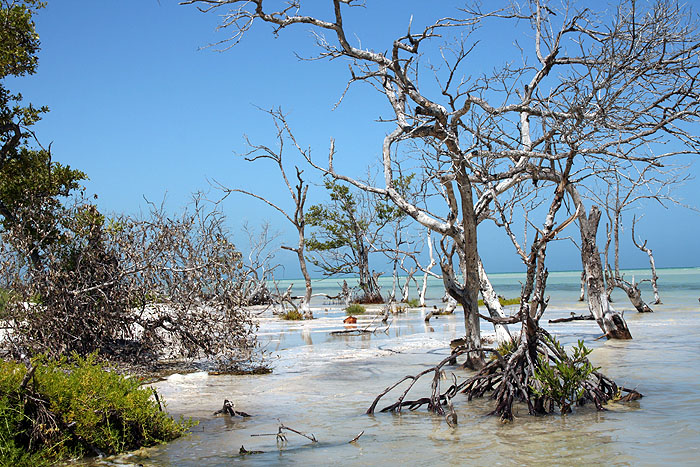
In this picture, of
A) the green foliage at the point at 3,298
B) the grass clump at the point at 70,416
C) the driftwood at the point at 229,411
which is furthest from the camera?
the green foliage at the point at 3,298

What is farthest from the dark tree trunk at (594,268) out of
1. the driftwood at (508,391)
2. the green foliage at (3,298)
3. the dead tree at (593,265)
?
the green foliage at (3,298)

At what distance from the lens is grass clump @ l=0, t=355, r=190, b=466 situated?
5883 mm

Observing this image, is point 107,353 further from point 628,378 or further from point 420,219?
point 628,378

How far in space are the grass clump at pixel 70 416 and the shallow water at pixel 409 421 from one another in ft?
1.06

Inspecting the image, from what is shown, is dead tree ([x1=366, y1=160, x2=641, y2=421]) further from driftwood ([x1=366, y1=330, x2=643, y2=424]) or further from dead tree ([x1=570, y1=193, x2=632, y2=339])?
dead tree ([x1=570, y1=193, x2=632, y2=339])

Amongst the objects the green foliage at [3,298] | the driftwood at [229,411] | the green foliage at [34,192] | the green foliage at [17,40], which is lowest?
the driftwood at [229,411]

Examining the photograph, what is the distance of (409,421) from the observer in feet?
26.8

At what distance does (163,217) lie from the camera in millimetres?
12039

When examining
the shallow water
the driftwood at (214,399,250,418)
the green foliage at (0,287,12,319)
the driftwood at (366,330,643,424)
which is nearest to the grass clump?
the shallow water

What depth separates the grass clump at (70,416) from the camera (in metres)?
5.88

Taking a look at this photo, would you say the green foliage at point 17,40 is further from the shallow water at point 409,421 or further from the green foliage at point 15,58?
the shallow water at point 409,421

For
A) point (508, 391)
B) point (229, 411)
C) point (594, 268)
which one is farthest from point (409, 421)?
point (594, 268)

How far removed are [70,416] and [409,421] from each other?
13.1 ft

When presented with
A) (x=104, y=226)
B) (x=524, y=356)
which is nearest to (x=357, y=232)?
(x=104, y=226)
